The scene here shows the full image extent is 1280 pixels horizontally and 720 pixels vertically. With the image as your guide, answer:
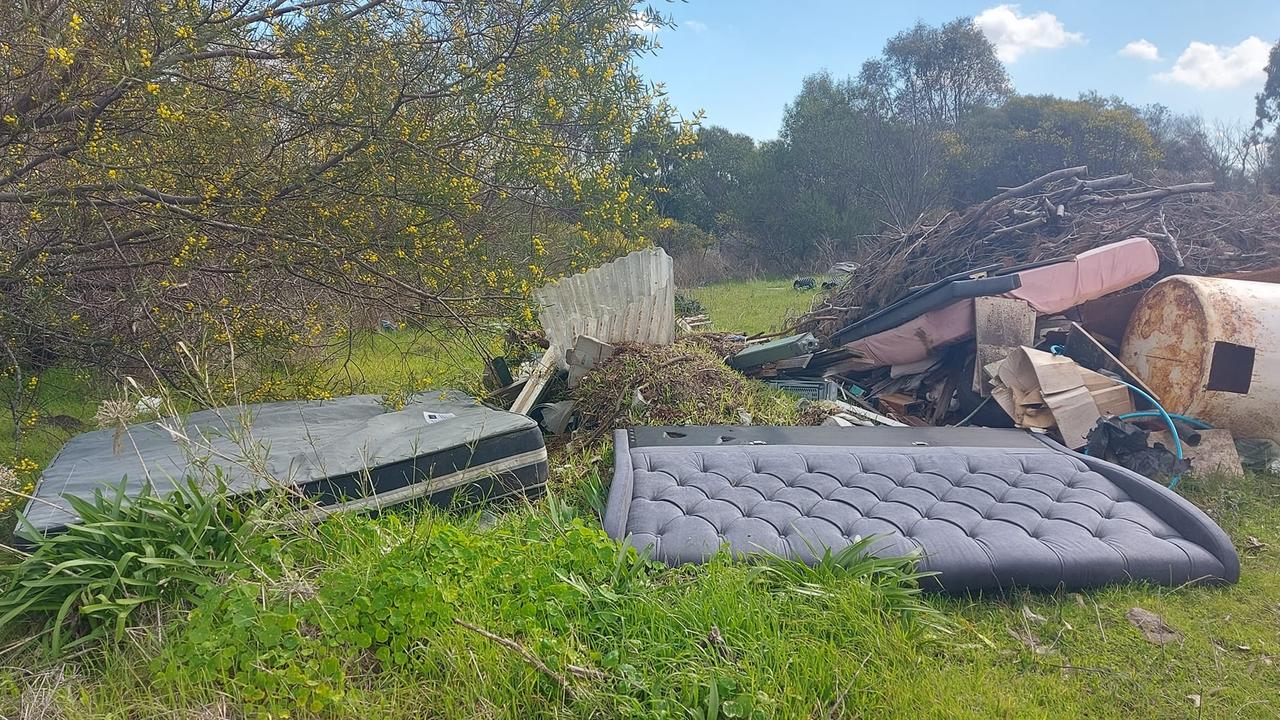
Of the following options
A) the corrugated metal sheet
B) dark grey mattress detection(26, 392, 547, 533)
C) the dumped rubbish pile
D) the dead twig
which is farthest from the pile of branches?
the dead twig

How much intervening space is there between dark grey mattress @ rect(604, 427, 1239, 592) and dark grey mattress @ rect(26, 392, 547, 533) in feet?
1.81

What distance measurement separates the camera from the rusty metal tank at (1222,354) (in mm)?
4109

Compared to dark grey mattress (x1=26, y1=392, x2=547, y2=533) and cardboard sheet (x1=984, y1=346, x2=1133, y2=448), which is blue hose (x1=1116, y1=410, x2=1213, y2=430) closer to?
cardboard sheet (x1=984, y1=346, x2=1133, y2=448)

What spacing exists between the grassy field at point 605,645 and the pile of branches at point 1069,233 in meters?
4.67

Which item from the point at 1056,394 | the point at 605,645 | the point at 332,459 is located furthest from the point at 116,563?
the point at 1056,394

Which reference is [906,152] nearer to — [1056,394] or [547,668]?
[1056,394]

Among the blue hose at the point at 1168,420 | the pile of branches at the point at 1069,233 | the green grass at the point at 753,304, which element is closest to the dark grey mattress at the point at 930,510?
the blue hose at the point at 1168,420

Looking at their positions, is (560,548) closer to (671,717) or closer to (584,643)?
(584,643)

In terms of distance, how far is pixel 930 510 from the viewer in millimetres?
2885

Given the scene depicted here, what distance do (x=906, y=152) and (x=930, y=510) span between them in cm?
2205

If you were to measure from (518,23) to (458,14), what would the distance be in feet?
1.43

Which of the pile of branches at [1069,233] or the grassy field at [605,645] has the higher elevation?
the pile of branches at [1069,233]

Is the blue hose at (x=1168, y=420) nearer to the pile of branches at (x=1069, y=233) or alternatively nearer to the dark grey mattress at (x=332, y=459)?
the pile of branches at (x=1069, y=233)

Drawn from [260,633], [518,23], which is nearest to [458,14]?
[518,23]
